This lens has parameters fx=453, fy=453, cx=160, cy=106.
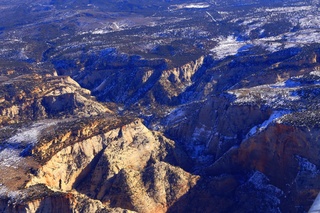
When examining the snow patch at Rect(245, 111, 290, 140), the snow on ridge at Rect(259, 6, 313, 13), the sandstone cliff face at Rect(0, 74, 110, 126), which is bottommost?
the snow on ridge at Rect(259, 6, 313, 13)

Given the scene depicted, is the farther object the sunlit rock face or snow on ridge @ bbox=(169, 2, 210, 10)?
snow on ridge @ bbox=(169, 2, 210, 10)

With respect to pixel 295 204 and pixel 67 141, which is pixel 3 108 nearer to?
pixel 67 141

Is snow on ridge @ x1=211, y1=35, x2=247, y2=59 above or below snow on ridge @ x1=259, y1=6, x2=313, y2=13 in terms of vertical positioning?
above

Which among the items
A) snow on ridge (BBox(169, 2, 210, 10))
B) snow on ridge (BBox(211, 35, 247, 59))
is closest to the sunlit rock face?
snow on ridge (BBox(211, 35, 247, 59))

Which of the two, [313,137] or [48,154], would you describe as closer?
[313,137]

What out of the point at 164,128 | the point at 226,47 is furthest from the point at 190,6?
the point at 164,128

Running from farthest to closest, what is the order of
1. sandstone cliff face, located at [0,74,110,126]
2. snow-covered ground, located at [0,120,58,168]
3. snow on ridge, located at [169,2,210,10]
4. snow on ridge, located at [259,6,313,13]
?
snow on ridge, located at [169,2,210,10], snow on ridge, located at [259,6,313,13], sandstone cliff face, located at [0,74,110,126], snow-covered ground, located at [0,120,58,168]

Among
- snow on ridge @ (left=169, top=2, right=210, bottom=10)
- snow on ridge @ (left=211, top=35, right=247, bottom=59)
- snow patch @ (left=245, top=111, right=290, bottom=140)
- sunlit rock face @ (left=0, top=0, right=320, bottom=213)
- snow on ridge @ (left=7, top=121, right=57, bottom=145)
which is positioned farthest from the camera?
snow on ridge @ (left=169, top=2, right=210, bottom=10)

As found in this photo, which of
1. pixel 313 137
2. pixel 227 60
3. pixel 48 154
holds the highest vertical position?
pixel 313 137

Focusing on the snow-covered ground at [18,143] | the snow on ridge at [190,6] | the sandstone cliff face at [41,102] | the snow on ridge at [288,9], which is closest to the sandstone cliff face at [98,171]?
the snow-covered ground at [18,143]

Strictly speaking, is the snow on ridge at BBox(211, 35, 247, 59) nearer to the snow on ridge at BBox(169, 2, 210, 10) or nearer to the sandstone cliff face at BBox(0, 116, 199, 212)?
the sandstone cliff face at BBox(0, 116, 199, 212)

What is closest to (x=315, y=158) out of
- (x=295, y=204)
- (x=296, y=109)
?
(x=295, y=204)
